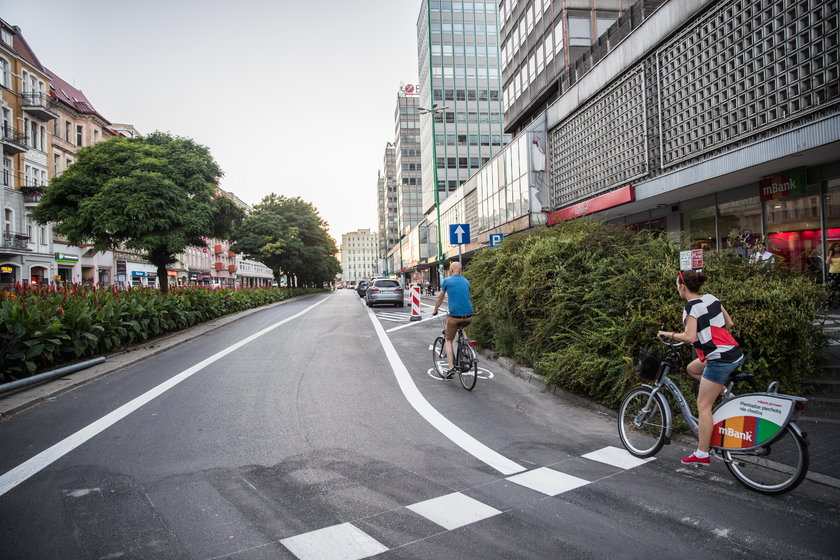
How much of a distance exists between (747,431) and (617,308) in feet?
10.2

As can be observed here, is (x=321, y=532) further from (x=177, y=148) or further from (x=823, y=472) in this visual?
(x=177, y=148)

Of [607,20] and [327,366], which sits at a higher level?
[607,20]

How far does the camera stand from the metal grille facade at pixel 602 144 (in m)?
18.0

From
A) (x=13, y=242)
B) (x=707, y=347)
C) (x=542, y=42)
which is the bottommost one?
(x=707, y=347)

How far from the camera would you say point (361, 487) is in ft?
12.2

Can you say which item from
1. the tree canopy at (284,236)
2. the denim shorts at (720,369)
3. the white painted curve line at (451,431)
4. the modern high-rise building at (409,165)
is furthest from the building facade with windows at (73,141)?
the modern high-rise building at (409,165)

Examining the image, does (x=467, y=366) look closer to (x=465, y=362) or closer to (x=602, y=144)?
(x=465, y=362)

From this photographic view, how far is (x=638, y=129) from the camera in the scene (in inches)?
705

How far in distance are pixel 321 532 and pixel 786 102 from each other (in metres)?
14.1

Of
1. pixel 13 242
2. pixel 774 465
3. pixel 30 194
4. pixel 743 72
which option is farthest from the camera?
pixel 30 194

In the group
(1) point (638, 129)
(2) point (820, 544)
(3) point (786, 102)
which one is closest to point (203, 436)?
(2) point (820, 544)

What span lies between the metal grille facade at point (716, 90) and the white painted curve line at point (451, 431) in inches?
429

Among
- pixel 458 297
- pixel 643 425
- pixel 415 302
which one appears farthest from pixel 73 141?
pixel 643 425

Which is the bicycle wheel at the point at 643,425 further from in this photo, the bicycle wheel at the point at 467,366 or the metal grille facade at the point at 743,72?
the metal grille facade at the point at 743,72
